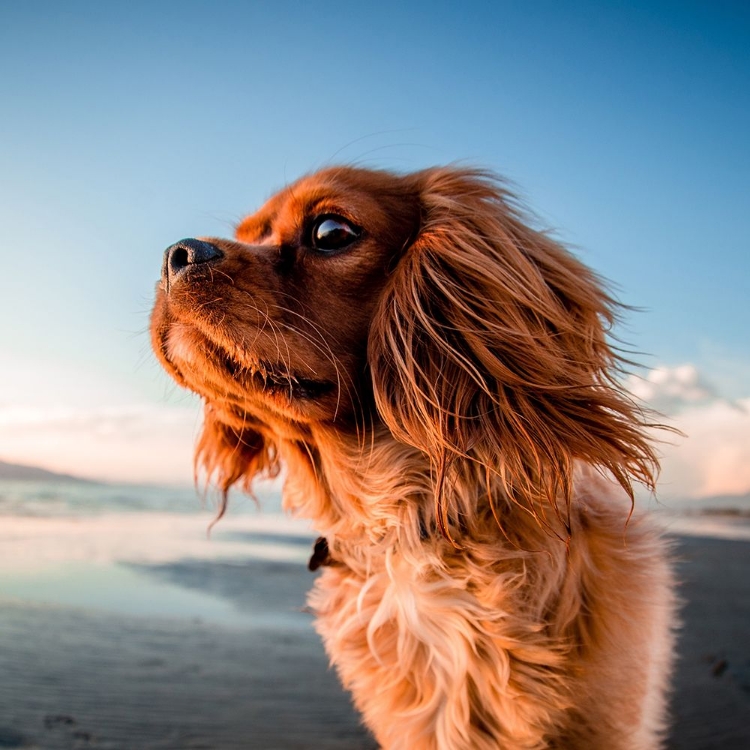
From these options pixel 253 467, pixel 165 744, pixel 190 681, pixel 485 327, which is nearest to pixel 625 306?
pixel 485 327

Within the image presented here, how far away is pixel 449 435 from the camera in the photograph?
190cm

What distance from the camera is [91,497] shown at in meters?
19.2

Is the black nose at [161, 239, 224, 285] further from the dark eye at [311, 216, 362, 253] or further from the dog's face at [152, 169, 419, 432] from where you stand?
the dark eye at [311, 216, 362, 253]

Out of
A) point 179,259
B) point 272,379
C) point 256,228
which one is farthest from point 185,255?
point 256,228

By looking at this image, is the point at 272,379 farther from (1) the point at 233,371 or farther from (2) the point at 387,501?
(2) the point at 387,501

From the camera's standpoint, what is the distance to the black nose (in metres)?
1.89

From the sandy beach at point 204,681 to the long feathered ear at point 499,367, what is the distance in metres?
1.02

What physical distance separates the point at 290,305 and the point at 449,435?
2.01 feet

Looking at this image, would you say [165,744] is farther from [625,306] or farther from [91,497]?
[91,497]

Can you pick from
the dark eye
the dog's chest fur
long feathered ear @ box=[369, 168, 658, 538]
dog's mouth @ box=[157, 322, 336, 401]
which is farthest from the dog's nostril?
the dog's chest fur

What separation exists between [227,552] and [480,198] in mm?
8716

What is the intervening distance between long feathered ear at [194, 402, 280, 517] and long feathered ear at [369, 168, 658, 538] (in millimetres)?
1017

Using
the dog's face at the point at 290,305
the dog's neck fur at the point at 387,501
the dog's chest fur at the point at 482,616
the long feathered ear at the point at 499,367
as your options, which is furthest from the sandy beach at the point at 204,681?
the dog's face at the point at 290,305

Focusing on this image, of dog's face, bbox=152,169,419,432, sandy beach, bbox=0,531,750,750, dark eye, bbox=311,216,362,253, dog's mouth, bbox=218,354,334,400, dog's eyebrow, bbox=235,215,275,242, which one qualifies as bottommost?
sandy beach, bbox=0,531,750,750
